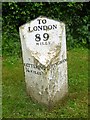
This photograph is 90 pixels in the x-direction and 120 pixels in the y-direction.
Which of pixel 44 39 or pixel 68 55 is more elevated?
pixel 44 39

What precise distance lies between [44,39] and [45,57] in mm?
257

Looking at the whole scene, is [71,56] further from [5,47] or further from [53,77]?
[53,77]

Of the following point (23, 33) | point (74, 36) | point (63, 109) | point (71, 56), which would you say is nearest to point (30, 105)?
point (63, 109)

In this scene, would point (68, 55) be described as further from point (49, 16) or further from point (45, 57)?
point (45, 57)

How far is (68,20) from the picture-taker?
8.98m

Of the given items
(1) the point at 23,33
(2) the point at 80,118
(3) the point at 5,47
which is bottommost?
(2) the point at 80,118

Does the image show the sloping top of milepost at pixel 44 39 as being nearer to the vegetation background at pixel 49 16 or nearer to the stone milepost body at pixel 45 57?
the stone milepost body at pixel 45 57

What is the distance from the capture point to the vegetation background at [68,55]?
5.35 m

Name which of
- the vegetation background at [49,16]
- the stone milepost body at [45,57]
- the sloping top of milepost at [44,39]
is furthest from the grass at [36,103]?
the vegetation background at [49,16]

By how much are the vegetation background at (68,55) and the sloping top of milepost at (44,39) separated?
752 millimetres

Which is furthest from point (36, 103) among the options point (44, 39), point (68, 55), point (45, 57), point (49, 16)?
point (49, 16)

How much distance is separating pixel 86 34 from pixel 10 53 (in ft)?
6.54

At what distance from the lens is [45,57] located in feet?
17.2

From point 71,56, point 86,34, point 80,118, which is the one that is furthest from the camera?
point 86,34
